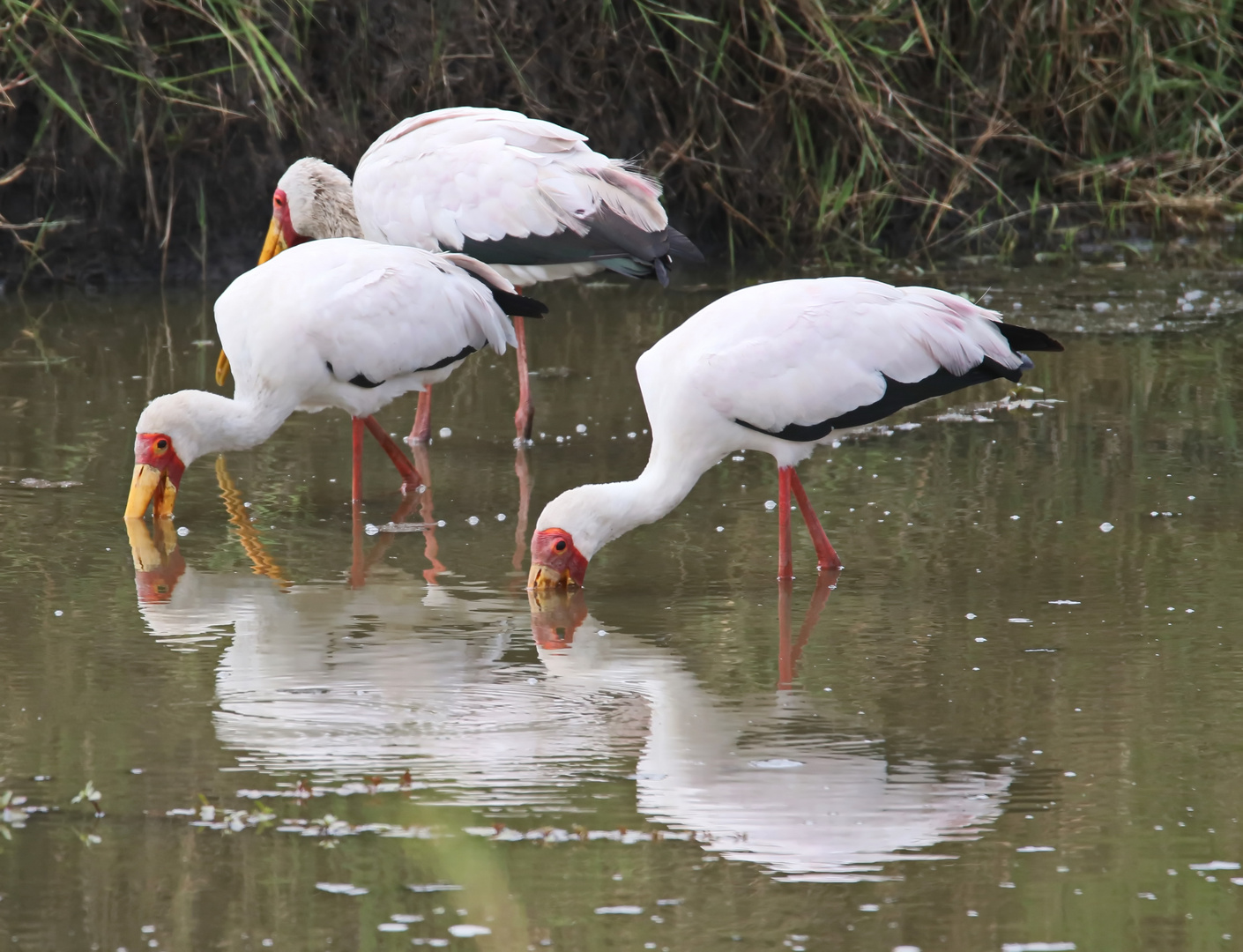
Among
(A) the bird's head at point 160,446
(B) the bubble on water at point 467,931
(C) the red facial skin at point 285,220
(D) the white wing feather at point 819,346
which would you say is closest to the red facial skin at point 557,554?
(D) the white wing feather at point 819,346

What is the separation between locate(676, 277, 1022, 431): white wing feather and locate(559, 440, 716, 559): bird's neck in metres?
0.22

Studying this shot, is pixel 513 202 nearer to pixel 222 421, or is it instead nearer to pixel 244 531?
pixel 222 421

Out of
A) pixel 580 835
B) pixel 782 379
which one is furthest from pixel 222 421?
pixel 580 835

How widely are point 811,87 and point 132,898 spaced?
29.7 feet

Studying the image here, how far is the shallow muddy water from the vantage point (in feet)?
11.9

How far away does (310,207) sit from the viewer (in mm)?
8766

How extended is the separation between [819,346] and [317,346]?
1.88 meters

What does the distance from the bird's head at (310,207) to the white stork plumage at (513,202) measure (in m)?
0.50

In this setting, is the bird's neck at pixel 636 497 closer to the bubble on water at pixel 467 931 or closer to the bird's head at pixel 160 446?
the bird's head at pixel 160 446

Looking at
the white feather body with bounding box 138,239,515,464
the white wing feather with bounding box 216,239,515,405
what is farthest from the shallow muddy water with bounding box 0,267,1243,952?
the white wing feather with bounding box 216,239,515,405

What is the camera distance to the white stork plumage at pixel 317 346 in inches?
257

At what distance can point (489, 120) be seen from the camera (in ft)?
27.4

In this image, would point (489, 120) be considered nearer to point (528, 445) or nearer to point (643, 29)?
point (528, 445)

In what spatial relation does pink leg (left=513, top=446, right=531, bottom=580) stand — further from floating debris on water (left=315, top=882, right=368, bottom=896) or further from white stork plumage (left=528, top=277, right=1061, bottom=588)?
floating debris on water (left=315, top=882, right=368, bottom=896)
